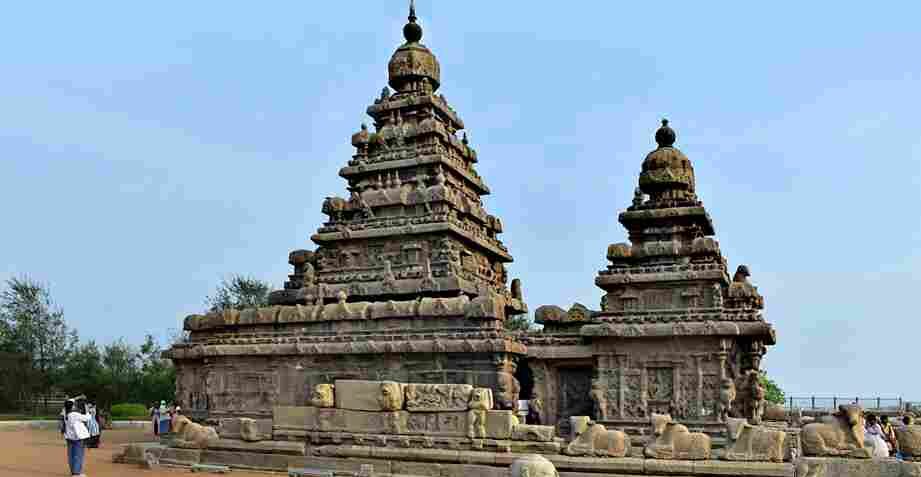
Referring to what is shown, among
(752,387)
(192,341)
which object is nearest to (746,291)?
(752,387)

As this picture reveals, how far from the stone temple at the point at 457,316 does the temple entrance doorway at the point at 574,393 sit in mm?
35

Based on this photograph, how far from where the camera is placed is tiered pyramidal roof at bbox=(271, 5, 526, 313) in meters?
27.7

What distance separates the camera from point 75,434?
1670 centimetres

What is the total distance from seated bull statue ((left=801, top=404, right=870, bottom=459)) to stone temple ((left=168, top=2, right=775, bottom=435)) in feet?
26.5

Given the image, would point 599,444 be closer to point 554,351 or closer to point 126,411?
point 554,351

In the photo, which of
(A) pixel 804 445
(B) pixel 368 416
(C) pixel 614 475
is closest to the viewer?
(A) pixel 804 445

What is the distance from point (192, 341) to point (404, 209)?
835cm

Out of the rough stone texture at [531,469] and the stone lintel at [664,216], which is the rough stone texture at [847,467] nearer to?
the rough stone texture at [531,469]

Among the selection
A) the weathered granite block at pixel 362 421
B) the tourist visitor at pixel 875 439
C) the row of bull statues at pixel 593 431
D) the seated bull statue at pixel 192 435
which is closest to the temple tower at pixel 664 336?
the tourist visitor at pixel 875 439

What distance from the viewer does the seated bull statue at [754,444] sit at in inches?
624

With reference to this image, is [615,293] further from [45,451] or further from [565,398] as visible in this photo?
[45,451]

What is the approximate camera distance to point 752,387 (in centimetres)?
2352

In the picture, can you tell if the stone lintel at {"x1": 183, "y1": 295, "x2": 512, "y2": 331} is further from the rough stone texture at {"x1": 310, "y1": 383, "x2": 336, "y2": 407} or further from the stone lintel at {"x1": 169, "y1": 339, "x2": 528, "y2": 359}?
the rough stone texture at {"x1": 310, "y1": 383, "x2": 336, "y2": 407}

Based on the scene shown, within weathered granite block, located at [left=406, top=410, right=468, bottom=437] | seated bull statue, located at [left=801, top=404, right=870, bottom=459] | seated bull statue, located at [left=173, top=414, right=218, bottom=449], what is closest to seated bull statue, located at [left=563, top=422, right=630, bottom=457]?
weathered granite block, located at [left=406, top=410, right=468, bottom=437]
